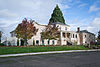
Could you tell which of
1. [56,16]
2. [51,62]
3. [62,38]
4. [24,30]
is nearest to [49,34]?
[24,30]

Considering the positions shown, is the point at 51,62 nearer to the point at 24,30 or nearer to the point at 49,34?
the point at 24,30

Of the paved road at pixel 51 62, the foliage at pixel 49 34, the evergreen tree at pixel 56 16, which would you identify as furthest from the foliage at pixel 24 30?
the evergreen tree at pixel 56 16

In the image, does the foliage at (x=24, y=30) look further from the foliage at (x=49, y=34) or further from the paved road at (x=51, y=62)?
the paved road at (x=51, y=62)

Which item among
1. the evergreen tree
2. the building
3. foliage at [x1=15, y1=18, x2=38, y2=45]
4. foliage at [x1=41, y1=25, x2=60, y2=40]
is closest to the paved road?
foliage at [x1=15, y1=18, x2=38, y2=45]

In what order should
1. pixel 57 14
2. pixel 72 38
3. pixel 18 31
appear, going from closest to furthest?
pixel 18 31 < pixel 72 38 < pixel 57 14

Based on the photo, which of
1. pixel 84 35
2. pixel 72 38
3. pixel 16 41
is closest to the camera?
pixel 16 41

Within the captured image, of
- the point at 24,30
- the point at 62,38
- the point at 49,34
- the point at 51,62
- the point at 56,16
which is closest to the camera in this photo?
the point at 51,62

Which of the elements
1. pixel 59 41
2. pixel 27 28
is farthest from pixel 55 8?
pixel 27 28

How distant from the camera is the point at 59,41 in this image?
132 feet

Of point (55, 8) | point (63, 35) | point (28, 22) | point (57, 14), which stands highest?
point (55, 8)

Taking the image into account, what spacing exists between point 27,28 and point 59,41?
52.2ft

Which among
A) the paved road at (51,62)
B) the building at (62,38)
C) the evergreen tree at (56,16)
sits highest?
the evergreen tree at (56,16)

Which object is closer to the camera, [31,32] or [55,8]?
[31,32]

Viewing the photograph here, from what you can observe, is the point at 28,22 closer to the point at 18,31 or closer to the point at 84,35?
the point at 18,31
